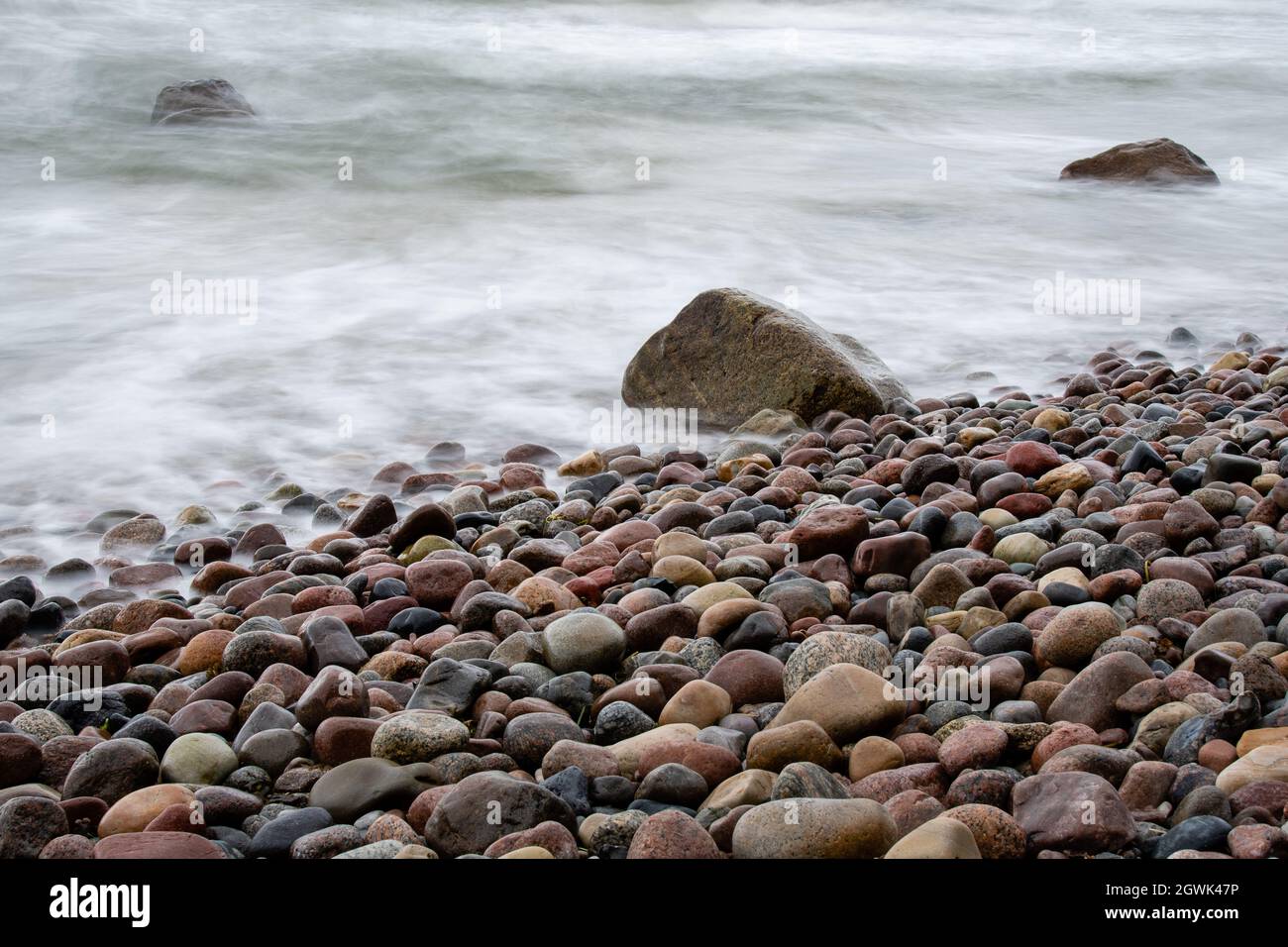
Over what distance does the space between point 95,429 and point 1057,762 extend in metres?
5.12

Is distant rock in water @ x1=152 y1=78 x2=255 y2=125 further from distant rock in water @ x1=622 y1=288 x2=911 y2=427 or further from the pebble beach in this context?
the pebble beach

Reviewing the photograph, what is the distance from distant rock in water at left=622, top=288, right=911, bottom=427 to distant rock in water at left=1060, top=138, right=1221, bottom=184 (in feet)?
22.1

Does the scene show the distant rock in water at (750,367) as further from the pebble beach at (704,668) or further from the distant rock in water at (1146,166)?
the distant rock in water at (1146,166)

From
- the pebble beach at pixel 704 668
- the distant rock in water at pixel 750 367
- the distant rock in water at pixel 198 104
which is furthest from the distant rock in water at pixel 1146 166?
the distant rock in water at pixel 198 104

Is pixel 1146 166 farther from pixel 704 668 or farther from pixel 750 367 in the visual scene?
pixel 704 668

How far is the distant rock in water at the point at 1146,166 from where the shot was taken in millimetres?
11539

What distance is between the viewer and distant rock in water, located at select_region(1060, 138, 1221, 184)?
37.9 feet

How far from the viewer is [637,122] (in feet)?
45.7

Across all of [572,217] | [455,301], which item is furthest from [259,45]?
[455,301]

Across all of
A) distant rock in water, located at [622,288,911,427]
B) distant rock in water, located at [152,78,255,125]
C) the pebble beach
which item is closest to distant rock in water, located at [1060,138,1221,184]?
distant rock in water, located at [622,288,911,427]

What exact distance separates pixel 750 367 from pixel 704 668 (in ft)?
9.72

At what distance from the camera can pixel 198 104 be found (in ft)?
44.6

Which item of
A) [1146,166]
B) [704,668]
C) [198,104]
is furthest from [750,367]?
[198,104]

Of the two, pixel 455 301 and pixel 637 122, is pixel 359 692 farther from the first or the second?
pixel 637 122
